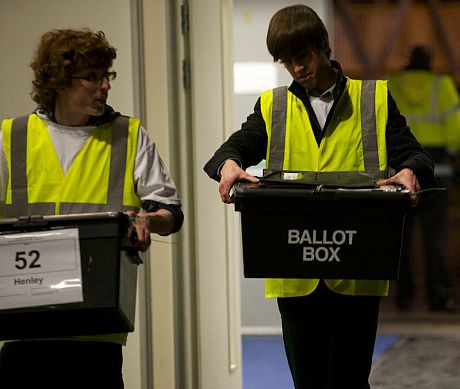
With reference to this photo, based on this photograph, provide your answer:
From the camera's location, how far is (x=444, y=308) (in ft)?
22.5

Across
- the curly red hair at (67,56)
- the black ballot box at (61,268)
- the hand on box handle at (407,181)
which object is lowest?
the black ballot box at (61,268)

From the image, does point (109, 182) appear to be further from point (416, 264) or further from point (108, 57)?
point (416, 264)

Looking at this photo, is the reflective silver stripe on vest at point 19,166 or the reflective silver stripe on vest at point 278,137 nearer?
the reflective silver stripe on vest at point 19,166

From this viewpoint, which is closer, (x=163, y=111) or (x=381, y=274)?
(x=381, y=274)

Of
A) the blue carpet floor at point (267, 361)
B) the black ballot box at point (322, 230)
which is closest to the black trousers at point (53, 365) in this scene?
the black ballot box at point (322, 230)

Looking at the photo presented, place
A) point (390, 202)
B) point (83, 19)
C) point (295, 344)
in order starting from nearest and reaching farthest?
point (390, 202), point (295, 344), point (83, 19)

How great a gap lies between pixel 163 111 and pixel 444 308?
3618 millimetres

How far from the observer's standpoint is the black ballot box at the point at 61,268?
7.57 ft

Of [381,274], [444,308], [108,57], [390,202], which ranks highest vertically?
[108,57]

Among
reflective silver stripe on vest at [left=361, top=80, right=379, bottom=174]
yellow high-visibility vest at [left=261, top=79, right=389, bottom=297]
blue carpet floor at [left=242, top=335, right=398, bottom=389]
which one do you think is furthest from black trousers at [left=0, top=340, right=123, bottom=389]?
blue carpet floor at [left=242, top=335, right=398, bottom=389]

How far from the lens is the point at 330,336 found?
2824 mm

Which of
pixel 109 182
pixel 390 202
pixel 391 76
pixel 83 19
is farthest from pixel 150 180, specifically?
pixel 391 76

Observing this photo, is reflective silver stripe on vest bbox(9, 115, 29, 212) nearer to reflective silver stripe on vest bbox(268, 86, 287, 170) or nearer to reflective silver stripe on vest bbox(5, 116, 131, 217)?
reflective silver stripe on vest bbox(5, 116, 131, 217)

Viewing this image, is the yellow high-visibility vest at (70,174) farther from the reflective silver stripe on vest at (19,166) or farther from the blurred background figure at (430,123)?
the blurred background figure at (430,123)
